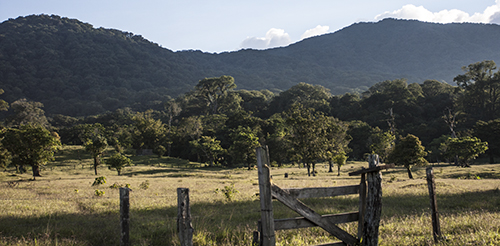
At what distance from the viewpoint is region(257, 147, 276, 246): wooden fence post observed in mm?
5117

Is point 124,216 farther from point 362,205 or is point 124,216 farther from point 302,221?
point 362,205

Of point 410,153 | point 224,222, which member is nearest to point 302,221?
point 224,222

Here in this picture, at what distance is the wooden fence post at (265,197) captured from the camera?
5117mm

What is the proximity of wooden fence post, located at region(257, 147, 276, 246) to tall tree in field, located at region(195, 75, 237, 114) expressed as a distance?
113 m

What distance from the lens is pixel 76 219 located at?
970 centimetres

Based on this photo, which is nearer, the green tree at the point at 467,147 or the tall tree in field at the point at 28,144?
the tall tree in field at the point at 28,144

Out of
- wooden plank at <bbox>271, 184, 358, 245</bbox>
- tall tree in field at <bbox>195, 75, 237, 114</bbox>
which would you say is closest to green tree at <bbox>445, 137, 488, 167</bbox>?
wooden plank at <bbox>271, 184, 358, 245</bbox>

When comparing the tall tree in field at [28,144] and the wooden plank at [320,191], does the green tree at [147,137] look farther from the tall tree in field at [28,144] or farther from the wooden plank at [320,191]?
the wooden plank at [320,191]

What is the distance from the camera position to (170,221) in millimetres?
9469

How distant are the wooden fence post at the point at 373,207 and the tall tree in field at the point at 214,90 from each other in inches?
4416

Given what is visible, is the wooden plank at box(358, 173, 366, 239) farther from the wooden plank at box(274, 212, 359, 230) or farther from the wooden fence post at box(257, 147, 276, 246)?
the wooden fence post at box(257, 147, 276, 246)

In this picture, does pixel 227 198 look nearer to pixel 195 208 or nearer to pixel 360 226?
pixel 195 208

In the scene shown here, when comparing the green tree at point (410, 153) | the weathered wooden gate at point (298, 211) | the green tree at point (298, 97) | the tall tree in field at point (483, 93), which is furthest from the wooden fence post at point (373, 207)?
the green tree at point (298, 97)

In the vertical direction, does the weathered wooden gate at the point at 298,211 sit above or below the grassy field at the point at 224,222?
above
